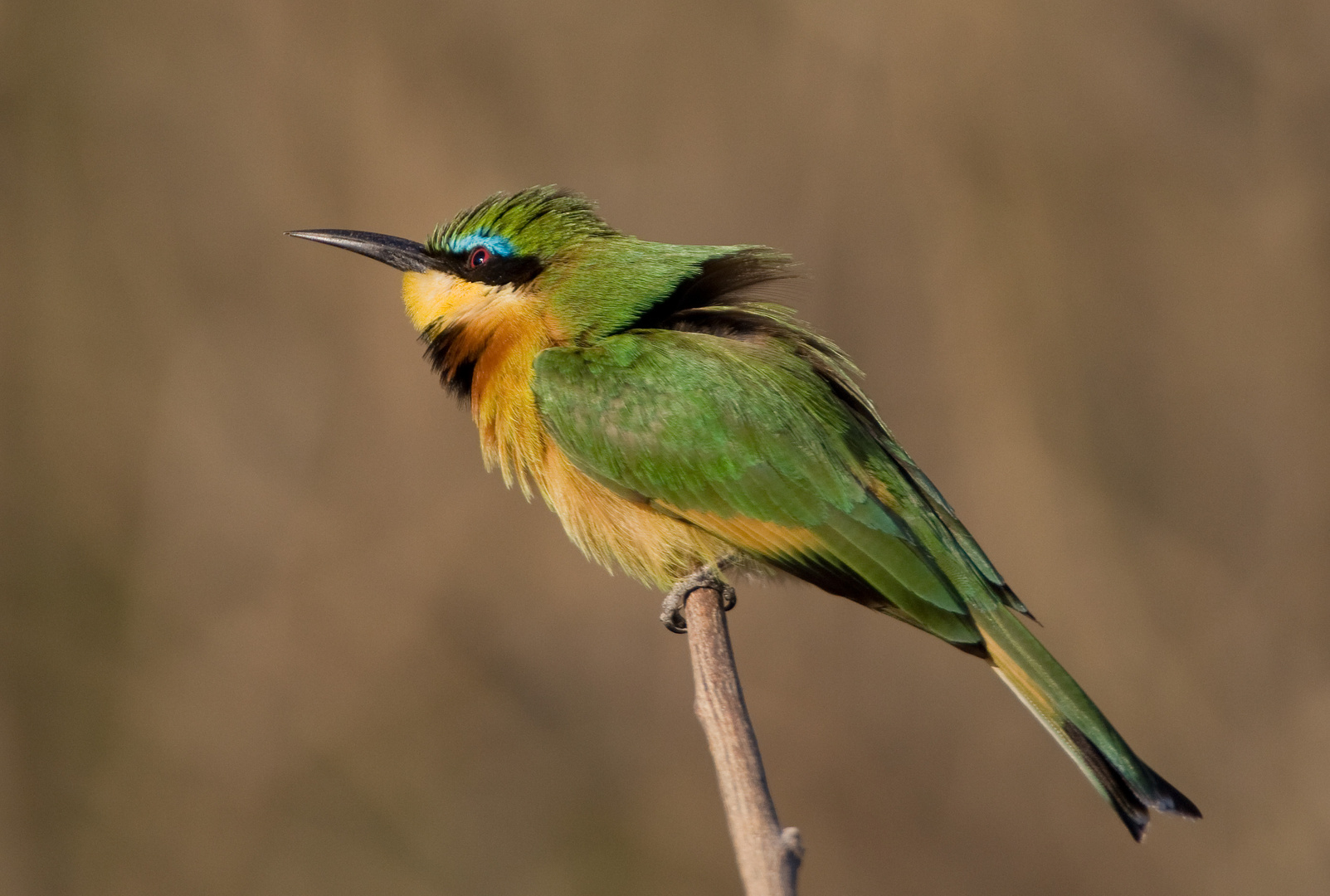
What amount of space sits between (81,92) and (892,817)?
3699mm

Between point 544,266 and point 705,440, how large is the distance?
689mm

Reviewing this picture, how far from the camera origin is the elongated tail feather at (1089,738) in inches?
85.2

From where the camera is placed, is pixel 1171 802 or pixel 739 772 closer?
pixel 739 772

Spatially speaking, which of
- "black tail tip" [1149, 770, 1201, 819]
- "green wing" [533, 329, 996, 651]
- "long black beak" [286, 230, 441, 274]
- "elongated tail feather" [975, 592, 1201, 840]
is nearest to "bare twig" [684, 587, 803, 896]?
"green wing" [533, 329, 996, 651]

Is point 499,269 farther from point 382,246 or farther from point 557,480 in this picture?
point 557,480

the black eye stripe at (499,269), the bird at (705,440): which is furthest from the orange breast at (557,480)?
the black eye stripe at (499,269)

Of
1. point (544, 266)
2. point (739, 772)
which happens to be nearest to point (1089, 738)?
point (739, 772)

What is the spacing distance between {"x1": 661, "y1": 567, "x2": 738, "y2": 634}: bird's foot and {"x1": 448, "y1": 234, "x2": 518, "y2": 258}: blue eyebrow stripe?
89 centimetres

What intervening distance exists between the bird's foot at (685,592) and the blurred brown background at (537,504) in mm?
1548

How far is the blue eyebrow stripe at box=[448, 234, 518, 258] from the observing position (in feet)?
10.0

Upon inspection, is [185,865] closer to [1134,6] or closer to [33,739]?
[33,739]

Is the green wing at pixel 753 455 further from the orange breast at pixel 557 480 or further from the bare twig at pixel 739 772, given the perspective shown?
the bare twig at pixel 739 772

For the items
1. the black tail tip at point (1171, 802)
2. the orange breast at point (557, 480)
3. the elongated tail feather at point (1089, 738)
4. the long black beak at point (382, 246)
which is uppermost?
the long black beak at point (382, 246)

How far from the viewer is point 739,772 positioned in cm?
183
